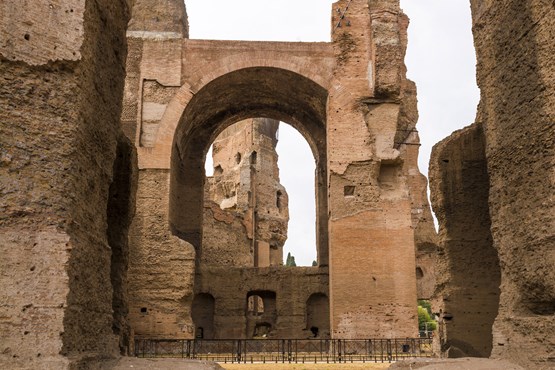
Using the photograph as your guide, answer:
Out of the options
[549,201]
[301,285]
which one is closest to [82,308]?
[549,201]

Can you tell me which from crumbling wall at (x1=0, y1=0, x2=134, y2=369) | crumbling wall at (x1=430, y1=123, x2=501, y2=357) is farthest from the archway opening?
crumbling wall at (x1=0, y1=0, x2=134, y2=369)

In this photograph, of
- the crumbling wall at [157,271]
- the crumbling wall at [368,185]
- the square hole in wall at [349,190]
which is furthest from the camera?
the square hole in wall at [349,190]

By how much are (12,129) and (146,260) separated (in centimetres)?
994

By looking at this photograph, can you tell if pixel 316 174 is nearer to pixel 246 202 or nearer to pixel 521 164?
pixel 246 202

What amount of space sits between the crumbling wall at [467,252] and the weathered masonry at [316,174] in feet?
21.1

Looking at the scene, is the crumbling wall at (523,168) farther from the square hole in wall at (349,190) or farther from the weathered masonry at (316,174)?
the square hole in wall at (349,190)

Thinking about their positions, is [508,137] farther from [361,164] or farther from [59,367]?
[361,164]

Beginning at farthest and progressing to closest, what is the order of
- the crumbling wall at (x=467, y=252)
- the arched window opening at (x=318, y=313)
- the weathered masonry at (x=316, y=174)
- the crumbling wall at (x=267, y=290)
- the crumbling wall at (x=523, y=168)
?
the arched window opening at (x=318, y=313) < the crumbling wall at (x=267, y=290) < the weathered masonry at (x=316, y=174) < the crumbling wall at (x=467, y=252) < the crumbling wall at (x=523, y=168)

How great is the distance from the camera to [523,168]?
4.33m

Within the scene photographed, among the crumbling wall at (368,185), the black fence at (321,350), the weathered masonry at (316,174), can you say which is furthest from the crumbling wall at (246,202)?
the crumbling wall at (368,185)

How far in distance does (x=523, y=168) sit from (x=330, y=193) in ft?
31.1

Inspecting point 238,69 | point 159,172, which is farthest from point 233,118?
point 159,172

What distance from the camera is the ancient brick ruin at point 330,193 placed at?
3.84 meters

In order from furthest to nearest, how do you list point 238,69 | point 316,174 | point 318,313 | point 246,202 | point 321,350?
point 246,202
point 316,174
point 318,313
point 238,69
point 321,350
